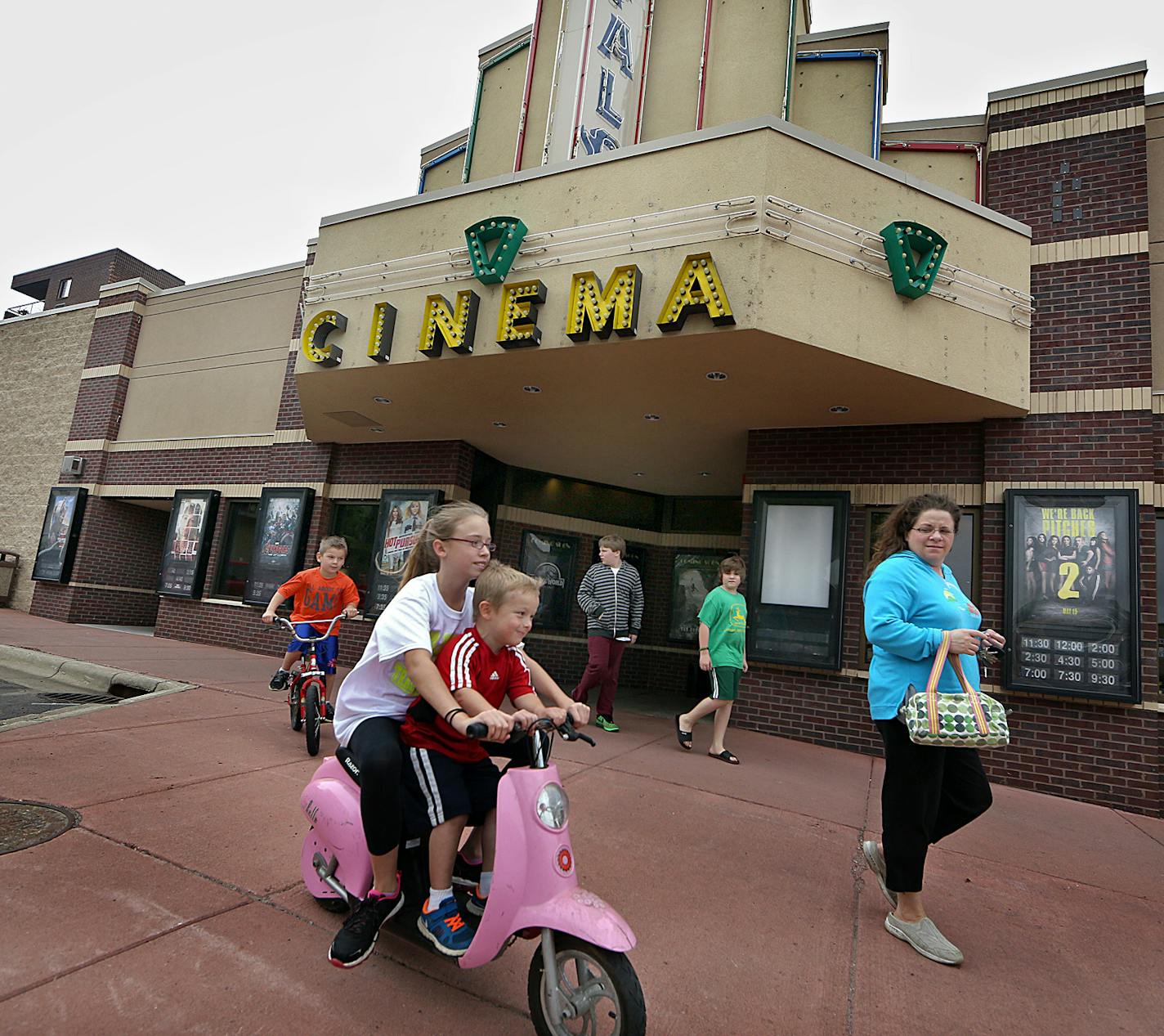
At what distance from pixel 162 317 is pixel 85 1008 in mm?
15124

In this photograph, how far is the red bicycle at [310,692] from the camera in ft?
17.0

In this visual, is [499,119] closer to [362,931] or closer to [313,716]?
[313,716]

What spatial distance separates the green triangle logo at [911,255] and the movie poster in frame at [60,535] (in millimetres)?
15277

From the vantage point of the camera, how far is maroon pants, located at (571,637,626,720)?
705 cm

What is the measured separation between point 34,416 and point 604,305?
51.0ft

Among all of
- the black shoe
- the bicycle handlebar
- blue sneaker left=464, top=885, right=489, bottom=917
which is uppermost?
the bicycle handlebar

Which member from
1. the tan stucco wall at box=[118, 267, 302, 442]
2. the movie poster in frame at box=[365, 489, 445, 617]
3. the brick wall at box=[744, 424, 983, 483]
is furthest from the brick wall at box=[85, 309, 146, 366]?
the brick wall at box=[744, 424, 983, 483]

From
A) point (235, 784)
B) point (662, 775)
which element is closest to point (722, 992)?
point (662, 775)

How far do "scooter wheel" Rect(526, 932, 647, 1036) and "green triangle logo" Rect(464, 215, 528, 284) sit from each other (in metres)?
6.45

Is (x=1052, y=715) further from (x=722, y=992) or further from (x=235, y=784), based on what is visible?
(x=235, y=784)

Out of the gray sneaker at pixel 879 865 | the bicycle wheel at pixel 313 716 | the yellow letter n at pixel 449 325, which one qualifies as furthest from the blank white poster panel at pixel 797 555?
the bicycle wheel at pixel 313 716

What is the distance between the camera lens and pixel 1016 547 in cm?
686

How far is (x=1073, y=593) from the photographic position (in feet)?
21.4

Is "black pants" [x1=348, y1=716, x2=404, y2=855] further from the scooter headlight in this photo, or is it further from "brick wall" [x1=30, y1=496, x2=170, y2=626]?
"brick wall" [x1=30, y1=496, x2=170, y2=626]
